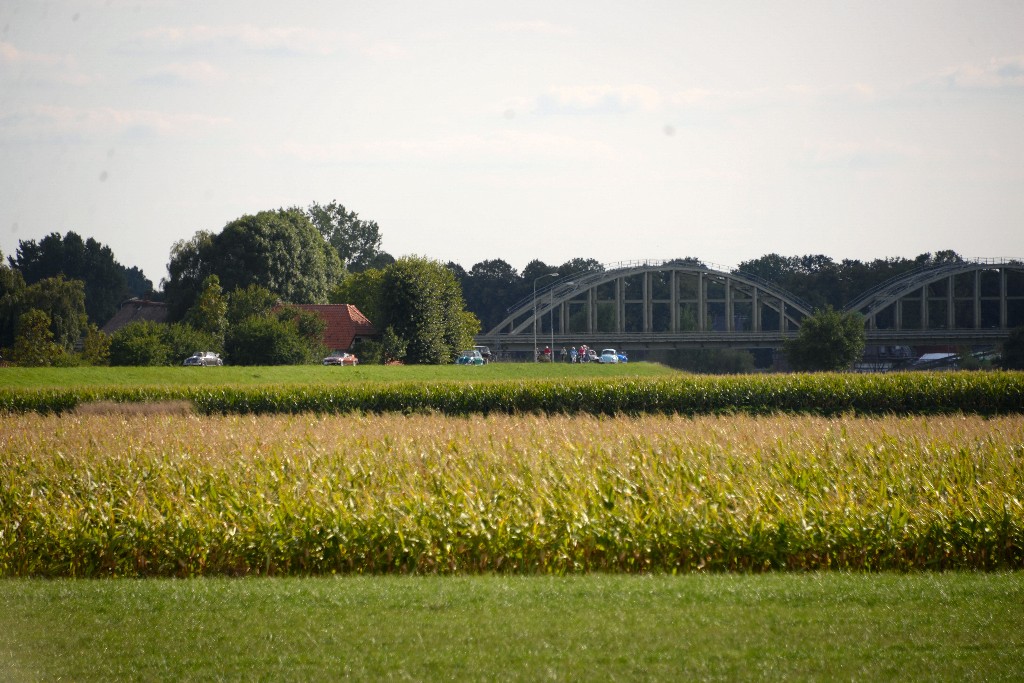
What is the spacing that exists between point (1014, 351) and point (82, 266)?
110 metres

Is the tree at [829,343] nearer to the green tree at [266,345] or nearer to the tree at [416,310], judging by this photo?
the tree at [416,310]

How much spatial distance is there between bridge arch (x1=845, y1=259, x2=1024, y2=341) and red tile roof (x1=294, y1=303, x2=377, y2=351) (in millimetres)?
61726

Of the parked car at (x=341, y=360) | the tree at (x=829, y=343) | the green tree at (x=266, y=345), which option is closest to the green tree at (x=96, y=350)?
the green tree at (x=266, y=345)

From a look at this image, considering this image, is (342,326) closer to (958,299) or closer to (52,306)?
(52,306)

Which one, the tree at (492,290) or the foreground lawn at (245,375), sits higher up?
the tree at (492,290)

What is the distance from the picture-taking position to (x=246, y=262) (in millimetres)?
Answer: 97250

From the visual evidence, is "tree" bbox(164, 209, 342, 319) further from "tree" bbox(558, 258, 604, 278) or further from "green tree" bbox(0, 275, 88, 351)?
"tree" bbox(558, 258, 604, 278)

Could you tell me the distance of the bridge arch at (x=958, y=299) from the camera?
12962 centimetres

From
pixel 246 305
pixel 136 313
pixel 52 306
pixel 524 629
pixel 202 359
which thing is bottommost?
pixel 524 629

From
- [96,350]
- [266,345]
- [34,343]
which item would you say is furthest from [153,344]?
[34,343]

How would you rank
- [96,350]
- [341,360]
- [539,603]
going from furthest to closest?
[96,350], [341,360], [539,603]

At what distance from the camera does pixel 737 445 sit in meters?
18.9

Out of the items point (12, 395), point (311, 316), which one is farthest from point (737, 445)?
point (311, 316)

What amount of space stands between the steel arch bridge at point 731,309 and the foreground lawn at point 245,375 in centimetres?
5019
